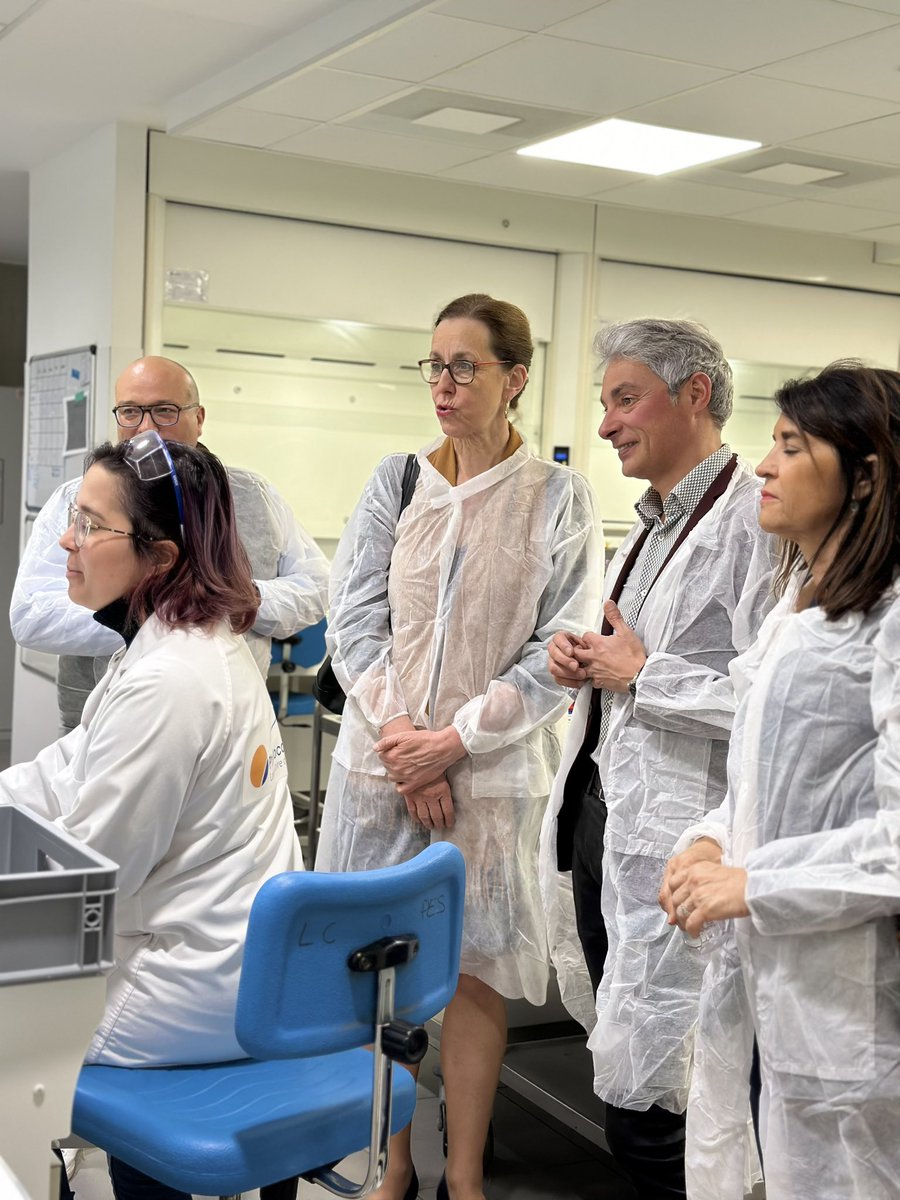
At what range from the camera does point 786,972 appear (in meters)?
1.40

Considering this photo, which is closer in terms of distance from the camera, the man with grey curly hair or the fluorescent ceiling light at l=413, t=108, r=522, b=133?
the man with grey curly hair

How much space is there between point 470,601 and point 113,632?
0.78 meters

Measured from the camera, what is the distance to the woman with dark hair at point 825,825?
1.35 meters

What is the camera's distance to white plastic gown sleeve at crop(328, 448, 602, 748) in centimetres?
228

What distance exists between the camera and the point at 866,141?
432 centimetres

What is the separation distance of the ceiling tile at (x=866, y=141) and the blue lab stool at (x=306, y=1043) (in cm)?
337

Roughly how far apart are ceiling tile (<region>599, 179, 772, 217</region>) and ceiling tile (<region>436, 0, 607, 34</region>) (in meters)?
1.78

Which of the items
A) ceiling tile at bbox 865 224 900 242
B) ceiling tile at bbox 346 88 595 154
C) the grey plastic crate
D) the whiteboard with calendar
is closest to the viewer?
the grey plastic crate

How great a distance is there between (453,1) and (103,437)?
7.76ft

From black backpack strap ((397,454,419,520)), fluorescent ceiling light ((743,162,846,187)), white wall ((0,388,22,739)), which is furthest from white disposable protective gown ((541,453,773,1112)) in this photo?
white wall ((0,388,22,739))

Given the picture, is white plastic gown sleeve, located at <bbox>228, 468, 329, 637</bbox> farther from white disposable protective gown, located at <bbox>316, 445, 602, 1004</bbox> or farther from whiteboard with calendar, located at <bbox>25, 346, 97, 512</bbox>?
whiteboard with calendar, located at <bbox>25, 346, 97, 512</bbox>

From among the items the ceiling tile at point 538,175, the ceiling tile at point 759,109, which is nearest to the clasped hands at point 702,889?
the ceiling tile at point 759,109

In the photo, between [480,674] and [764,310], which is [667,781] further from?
[764,310]

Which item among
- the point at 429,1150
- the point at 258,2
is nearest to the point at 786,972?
the point at 429,1150
